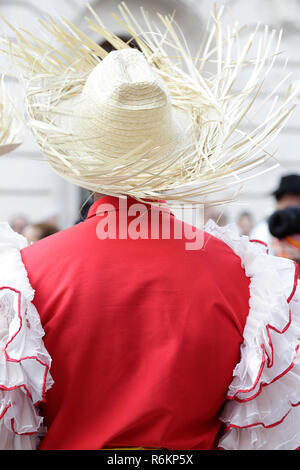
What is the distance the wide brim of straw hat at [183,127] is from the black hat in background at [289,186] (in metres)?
1.86

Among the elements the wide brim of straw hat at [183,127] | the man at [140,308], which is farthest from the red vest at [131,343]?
the wide brim of straw hat at [183,127]

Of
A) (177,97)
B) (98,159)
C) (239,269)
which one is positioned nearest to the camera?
(98,159)

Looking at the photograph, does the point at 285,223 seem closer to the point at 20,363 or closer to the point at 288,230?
the point at 288,230

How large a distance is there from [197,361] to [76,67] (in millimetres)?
981

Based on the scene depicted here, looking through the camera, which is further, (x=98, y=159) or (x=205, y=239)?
(x=205, y=239)

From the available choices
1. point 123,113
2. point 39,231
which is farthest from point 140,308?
point 39,231

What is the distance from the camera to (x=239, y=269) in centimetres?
164

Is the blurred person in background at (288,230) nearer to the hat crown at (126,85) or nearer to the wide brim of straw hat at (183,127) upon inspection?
the wide brim of straw hat at (183,127)

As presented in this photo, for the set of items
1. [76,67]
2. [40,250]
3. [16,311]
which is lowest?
[16,311]

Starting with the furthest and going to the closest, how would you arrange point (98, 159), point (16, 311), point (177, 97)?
1. point (177, 97)
2. point (98, 159)
3. point (16, 311)

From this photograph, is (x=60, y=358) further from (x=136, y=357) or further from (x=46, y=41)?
(x=46, y=41)

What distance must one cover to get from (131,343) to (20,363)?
0.27 m

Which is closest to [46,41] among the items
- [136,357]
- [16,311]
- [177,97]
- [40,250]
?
[177,97]

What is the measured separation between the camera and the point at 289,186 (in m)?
3.72
